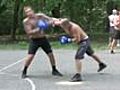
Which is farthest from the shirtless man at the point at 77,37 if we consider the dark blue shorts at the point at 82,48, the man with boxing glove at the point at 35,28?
the man with boxing glove at the point at 35,28

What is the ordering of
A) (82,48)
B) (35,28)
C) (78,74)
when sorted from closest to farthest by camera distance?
(78,74)
(82,48)
(35,28)

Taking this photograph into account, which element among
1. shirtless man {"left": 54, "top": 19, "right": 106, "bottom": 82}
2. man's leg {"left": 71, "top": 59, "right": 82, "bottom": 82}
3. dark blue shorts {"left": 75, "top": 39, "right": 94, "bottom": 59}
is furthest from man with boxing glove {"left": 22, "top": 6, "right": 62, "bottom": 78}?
man's leg {"left": 71, "top": 59, "right": 82, "bottom": 82}

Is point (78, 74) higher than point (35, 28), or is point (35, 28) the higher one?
point (35, 28)

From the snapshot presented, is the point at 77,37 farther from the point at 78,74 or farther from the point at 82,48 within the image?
the point at 78,74

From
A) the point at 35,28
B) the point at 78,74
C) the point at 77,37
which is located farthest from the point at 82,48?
the point at 35,28

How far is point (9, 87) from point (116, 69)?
4.34m

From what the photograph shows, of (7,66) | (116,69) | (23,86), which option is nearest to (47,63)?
(7,66)

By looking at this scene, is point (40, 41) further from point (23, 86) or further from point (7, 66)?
point (7, 66)

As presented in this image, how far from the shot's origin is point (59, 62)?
1730cm

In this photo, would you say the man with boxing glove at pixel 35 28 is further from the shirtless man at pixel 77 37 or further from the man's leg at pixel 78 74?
the man's leg at pixel 78 74

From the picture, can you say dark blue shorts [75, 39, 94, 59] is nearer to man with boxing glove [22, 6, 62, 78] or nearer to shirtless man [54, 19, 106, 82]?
shirtless man [54, 19, 106, 82]

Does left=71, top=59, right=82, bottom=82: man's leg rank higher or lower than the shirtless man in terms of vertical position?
lower

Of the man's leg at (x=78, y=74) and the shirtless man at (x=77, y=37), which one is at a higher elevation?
the shirtless man at (x=77, y=37)

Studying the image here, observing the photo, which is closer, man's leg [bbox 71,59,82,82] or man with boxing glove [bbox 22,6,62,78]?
man's leg [bbox 71,59,82,82]
